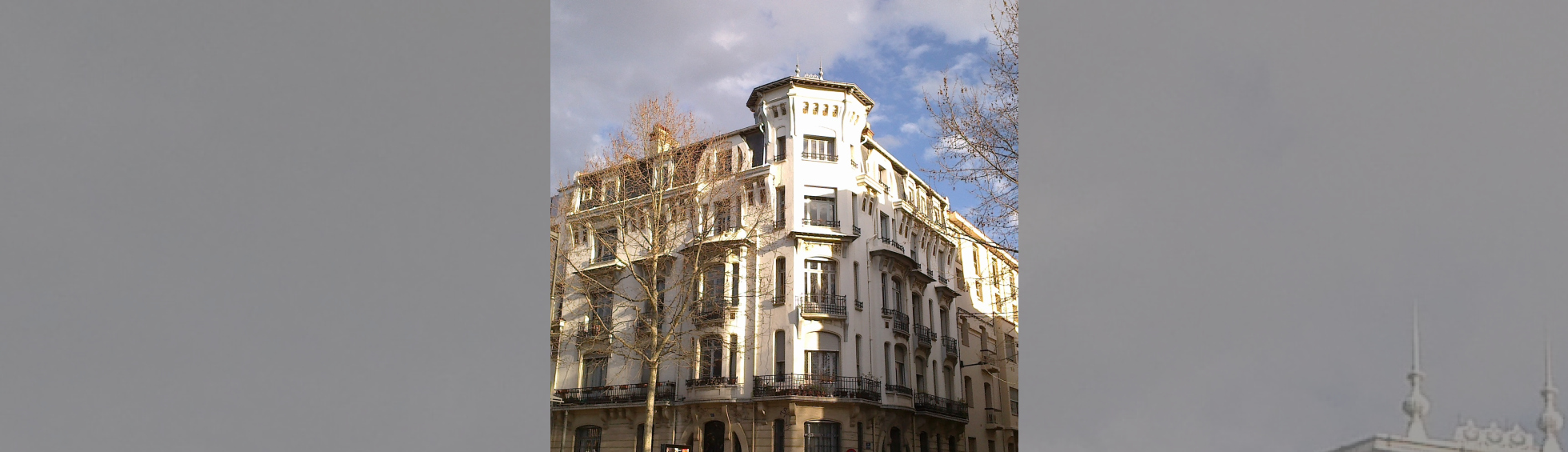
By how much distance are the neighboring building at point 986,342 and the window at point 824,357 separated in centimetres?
68

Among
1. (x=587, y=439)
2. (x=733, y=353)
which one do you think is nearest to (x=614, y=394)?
(x=587, y=439)

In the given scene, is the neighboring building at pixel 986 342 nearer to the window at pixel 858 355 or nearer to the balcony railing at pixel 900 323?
the balcony railing at pixel 900 323

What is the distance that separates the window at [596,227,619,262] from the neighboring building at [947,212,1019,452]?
75.0 inches

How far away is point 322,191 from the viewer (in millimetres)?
3580

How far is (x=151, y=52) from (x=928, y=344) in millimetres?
3507

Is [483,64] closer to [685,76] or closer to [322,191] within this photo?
[322,191]

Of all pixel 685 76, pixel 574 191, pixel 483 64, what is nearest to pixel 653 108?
pixel 685 76

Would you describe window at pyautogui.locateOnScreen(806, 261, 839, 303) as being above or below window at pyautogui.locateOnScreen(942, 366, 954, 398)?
above

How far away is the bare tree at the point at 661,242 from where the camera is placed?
521cm
